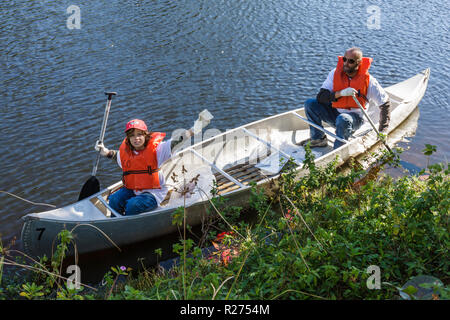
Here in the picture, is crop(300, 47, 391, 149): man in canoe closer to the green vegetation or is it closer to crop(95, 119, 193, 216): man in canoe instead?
the green vegetation

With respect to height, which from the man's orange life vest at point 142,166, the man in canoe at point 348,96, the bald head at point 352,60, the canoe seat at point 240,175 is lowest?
the canoe seat at point 240,175

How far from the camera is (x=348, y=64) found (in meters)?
6.60

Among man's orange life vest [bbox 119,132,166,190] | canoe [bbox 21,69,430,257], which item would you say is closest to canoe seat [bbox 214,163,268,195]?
canoe [bbox 21,69,430,257]

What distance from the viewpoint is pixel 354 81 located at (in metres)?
6.73

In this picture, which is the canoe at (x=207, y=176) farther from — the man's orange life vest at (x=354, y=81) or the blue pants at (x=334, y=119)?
the man's orange life vest at (x=354, y=81)

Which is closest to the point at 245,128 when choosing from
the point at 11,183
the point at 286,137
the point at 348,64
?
the point at 286,137

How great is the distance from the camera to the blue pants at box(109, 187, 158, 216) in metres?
5.25

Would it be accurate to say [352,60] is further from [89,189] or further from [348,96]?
[89,189]

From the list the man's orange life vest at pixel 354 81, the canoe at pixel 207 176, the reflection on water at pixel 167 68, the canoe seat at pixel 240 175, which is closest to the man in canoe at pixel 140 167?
the canoe at pixel 207 176

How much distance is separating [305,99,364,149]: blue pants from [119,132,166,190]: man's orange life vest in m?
3.04

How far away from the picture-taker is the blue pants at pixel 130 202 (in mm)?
5246

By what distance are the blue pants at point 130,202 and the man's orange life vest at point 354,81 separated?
11.6 feet

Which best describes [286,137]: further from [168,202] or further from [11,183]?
[11,183]
